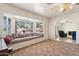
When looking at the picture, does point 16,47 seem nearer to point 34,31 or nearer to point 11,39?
point 11,39

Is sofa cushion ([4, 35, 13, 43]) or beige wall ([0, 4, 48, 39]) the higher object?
beige wall ([0, 4, 48, 39])

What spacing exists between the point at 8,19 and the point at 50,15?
4.15ft

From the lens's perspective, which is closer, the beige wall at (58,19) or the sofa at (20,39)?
the sofa at (20,39)

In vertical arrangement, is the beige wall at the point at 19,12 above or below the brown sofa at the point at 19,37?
above

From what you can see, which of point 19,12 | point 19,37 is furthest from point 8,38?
point 19,12

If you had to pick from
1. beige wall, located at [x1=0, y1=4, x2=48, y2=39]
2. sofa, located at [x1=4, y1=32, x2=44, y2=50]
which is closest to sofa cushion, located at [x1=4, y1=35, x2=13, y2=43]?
sofa, located at [x1=4, y1=32, x2=44, y2=50]

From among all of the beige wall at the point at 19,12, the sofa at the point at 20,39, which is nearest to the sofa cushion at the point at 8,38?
the sofa at the point at 20,39

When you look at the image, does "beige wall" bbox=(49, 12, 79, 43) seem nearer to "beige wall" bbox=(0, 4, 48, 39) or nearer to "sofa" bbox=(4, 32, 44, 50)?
"beige wall" bbox=(0, 4, 48, 39)

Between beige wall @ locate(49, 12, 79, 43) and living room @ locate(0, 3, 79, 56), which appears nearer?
living room @ locate(0, 3, 79, 56)

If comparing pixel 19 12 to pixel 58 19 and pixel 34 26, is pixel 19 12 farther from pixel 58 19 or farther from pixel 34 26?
pixel 58 19

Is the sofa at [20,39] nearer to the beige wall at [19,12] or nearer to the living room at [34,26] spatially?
the living room at [34,26]

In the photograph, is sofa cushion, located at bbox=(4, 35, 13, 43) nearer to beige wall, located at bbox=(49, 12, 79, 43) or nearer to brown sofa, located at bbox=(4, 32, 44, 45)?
brown sofa, located at bbox=(4, 32, 44, 45)

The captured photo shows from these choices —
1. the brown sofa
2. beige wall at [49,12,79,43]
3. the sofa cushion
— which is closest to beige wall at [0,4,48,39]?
beige wall at [49,12,79,43]

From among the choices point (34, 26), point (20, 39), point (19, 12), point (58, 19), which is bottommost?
point (20, 39)
